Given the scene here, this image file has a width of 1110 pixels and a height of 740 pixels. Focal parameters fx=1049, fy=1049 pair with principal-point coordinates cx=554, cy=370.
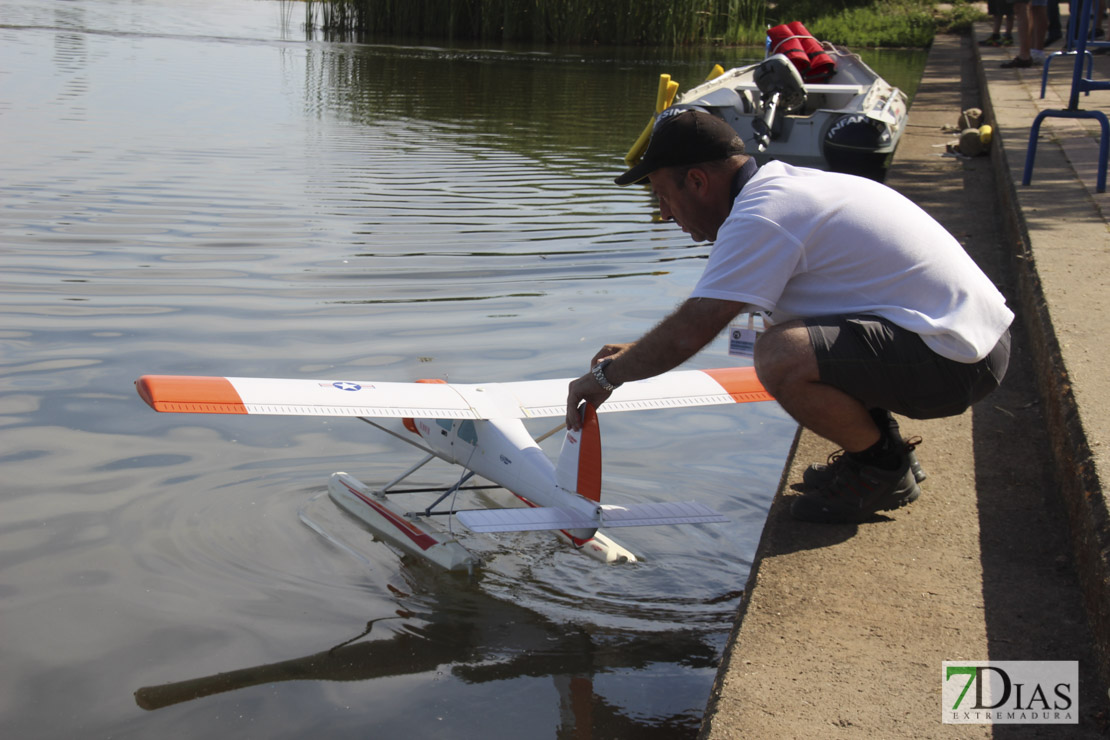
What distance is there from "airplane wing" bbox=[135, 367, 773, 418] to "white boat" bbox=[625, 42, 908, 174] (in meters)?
7.63

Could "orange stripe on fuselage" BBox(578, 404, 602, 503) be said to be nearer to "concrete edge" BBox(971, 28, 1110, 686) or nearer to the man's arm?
the man's arm

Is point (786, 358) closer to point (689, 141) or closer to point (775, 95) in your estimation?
point (689, 141)

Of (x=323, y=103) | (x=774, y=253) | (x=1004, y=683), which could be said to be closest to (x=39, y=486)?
(x=774, y=253)

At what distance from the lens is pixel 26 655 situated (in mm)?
4430

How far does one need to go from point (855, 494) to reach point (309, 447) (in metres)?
3.92

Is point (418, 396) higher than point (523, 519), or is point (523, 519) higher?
point (418, 396)

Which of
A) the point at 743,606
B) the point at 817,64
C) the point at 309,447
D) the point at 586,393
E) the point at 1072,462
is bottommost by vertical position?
the point at 309,447

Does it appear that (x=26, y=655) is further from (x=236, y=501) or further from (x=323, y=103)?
(x=323, y=103)

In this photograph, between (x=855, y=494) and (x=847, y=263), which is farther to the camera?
(x=855, y=494)

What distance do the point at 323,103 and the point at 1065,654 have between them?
752 inches

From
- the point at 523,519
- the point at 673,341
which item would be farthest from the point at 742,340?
the point at 523,519

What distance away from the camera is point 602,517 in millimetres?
4867

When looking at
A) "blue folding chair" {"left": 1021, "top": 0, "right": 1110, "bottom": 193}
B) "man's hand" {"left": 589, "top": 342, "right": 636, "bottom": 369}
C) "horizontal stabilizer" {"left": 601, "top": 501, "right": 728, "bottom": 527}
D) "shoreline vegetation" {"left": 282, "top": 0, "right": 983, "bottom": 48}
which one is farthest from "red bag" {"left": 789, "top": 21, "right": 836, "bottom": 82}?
"man's hand" {"left": 589, "top": 342, "right": 636, "bottom": 369}

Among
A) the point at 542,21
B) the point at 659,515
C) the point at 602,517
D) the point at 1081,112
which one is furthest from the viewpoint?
the point at 542,21
